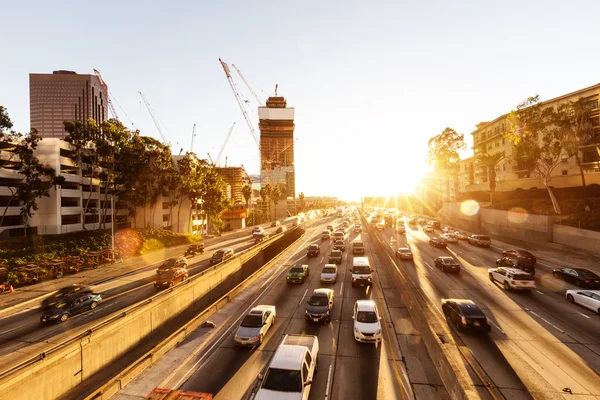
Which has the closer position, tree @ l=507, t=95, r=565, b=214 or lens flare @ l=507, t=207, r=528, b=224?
tree @ l=507, t=95, r=565, b=214

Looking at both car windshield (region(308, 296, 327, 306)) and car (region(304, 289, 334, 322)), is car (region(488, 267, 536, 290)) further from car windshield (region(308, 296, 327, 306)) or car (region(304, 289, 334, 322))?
car windshield (region(308, 296, 327, 306))

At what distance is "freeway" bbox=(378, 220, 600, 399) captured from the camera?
1343cm

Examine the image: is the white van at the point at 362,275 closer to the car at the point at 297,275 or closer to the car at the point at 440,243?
the car at the point at 297,275

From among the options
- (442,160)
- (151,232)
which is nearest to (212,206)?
(151,232)

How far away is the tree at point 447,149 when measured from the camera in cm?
8656

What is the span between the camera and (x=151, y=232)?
63125 mm

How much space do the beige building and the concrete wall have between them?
1737 centimetres

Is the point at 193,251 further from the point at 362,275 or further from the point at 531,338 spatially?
the point at 531,338

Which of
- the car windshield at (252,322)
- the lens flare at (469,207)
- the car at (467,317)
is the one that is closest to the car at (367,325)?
the car at (467,317)

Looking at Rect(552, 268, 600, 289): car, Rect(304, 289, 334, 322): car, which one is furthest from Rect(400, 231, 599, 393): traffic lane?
Rect(552, 268, 600, 289): car

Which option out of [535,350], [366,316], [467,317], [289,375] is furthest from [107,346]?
[535,350]

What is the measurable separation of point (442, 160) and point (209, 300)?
78992 mm

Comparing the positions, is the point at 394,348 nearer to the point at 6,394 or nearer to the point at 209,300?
the point at 6,394

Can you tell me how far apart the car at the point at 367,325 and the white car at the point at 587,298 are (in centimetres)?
1649
